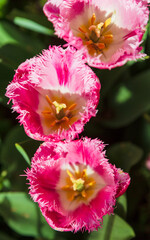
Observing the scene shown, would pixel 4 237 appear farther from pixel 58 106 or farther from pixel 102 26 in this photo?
pixel 102 26

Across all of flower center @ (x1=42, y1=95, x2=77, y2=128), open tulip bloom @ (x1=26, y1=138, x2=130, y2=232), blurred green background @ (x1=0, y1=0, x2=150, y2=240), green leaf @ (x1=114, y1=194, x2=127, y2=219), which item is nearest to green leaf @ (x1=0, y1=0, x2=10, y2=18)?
blurred green background @ (x1=0, y1=0, x2=150, y2=240)

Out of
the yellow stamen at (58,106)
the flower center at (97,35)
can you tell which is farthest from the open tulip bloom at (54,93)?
the flower center at (97,35)

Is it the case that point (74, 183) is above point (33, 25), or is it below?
below

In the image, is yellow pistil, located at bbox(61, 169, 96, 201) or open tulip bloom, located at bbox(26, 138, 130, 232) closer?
open tulip bloom, located at bbox(26, 138, 130, 232)

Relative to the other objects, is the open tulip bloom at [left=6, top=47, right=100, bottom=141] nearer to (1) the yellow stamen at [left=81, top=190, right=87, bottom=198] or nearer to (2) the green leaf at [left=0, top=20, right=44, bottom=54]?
(1) the yellow stamen at [left=81, top=190, right=87, bottom=198]

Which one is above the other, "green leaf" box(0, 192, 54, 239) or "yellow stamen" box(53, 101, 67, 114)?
"yellow stamen" box(53, 101, 67, 114)

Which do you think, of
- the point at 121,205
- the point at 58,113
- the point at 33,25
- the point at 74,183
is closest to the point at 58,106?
the point at 58,113
